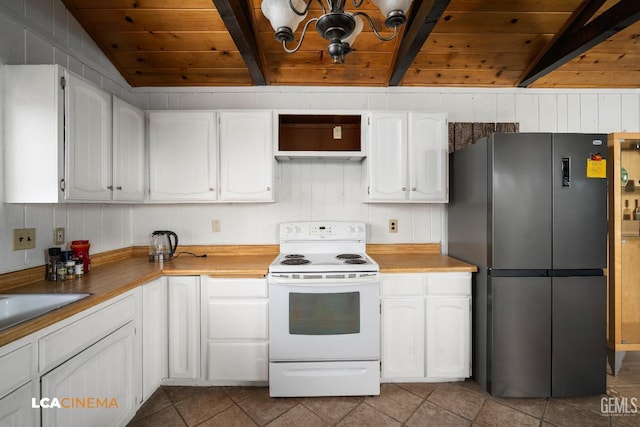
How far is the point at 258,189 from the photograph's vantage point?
2.40 m

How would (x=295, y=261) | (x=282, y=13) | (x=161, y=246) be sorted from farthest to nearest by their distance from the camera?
(x=161, y=246)
(x=295, y=261)
(x=282, y=13)

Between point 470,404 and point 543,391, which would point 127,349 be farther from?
point 543,391

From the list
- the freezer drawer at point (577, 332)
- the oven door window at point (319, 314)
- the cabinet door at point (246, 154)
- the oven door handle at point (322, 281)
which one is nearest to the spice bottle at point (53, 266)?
the cabinet door at point (246, 154)

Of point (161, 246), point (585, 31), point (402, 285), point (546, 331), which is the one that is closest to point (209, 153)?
point (161, 246)

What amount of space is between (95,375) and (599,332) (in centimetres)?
305

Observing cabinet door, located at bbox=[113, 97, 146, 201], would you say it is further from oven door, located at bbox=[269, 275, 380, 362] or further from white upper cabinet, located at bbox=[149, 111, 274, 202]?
oven door, located at bbox=[269, 275, 380, 362]

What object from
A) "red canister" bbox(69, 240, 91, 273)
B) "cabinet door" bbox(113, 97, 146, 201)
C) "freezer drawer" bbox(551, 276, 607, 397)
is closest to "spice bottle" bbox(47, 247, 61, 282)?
"red canister" bbox(69, 240, 91, 273)

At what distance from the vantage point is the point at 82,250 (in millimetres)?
1969

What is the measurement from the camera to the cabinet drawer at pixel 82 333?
119 cm

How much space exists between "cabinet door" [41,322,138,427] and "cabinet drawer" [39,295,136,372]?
4 centimetres

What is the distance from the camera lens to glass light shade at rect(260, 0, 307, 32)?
119 cm

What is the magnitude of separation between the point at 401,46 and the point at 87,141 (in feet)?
7.56

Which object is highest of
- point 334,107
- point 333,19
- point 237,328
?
point 334,107

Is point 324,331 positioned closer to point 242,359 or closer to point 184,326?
point 242,359
